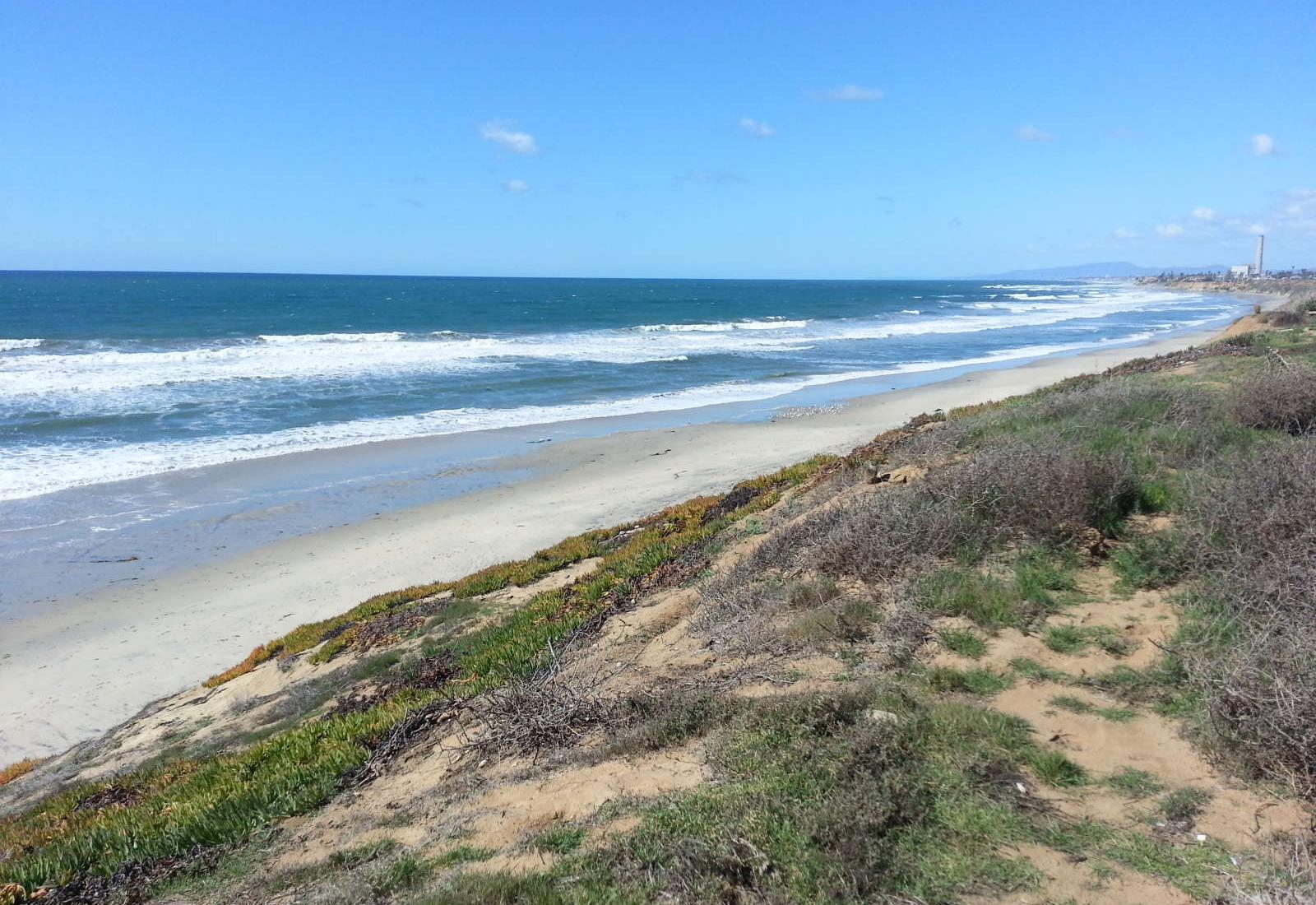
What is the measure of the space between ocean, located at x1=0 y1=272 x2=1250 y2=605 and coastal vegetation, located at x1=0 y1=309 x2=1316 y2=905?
31.0ft

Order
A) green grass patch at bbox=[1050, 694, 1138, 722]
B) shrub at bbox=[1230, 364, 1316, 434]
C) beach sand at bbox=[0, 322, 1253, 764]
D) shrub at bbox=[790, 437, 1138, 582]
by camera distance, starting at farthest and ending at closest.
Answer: beach sand at bbox=[0, 322, 1253, 764]
shrub at bbox=[1230, 364, 1316, 434]
shrub at bbox=[790, 437, 1138, 582]
green grass patch at bbox=[1050, 694, 1138, 722]

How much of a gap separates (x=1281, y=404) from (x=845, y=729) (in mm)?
8152

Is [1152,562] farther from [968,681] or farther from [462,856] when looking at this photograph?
[462,856]

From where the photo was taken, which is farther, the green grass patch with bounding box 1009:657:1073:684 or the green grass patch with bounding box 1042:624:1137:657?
the green grass patch with bounding box 1042:624:1137:657

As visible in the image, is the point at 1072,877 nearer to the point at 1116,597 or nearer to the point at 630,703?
the point at 630,703

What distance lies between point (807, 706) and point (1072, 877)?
5.17ft

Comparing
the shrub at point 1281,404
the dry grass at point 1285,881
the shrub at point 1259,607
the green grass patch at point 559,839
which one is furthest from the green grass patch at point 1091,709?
the shrub at point 1281,404

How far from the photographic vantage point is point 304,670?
30.4 feet

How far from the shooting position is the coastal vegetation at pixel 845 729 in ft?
11.9

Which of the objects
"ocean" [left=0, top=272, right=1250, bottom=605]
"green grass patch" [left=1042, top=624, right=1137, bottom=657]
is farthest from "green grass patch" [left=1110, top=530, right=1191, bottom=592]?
"ocean" [left=0, top=272, right=1250, bottom=605]

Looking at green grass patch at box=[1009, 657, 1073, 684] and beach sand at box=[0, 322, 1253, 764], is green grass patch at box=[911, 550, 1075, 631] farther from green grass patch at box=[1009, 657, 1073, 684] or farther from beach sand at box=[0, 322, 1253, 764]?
beach sand at box=[0, 322, 1253, 764]

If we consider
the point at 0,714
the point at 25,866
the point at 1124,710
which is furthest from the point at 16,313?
the point at 1124,710

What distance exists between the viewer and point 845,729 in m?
4.47

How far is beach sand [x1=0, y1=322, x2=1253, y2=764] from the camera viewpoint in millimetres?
10094
